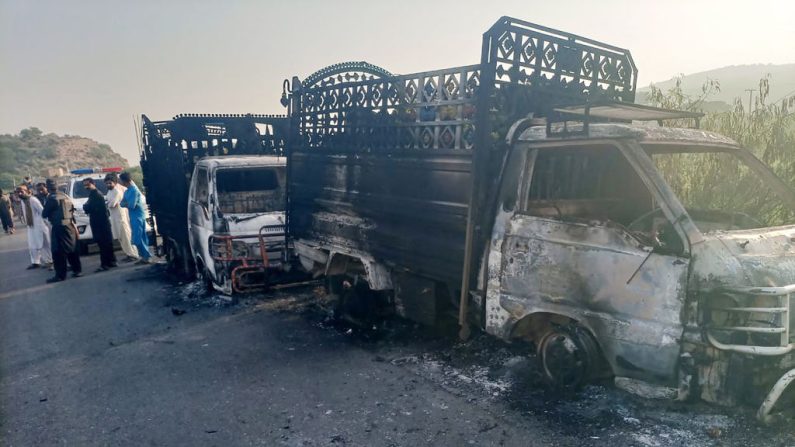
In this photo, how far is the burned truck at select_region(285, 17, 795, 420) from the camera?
2.76 meters

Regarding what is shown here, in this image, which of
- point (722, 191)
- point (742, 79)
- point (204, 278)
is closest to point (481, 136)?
point (722, 191)

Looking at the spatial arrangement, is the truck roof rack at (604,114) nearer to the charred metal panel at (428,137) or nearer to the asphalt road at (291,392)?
the charred metal panel at (428,137)

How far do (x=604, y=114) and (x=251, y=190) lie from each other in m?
4.74

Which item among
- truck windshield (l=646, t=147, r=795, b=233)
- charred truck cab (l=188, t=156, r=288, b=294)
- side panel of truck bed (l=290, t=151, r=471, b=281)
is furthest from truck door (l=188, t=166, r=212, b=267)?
truck windshield (l=646, t=147, r=795, b=233)

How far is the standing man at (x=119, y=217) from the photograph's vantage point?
374 inches

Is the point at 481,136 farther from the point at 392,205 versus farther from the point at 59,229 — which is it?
the point at 59,229

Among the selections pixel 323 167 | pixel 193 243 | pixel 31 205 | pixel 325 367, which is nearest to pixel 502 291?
pixel 325 367

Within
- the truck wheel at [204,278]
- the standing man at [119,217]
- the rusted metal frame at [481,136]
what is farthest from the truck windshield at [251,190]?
the standing man at [119,217]

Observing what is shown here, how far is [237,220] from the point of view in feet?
20.1

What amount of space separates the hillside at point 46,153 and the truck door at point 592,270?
43.5 metres

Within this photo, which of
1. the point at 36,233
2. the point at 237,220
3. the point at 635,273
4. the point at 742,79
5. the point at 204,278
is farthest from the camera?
the point at 742,79

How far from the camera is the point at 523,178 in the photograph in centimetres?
349

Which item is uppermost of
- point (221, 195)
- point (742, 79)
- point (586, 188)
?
point (742, 79)

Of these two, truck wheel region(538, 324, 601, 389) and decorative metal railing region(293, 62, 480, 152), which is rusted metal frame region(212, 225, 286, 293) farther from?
truck wheel region(538, 324, 601, 389)
